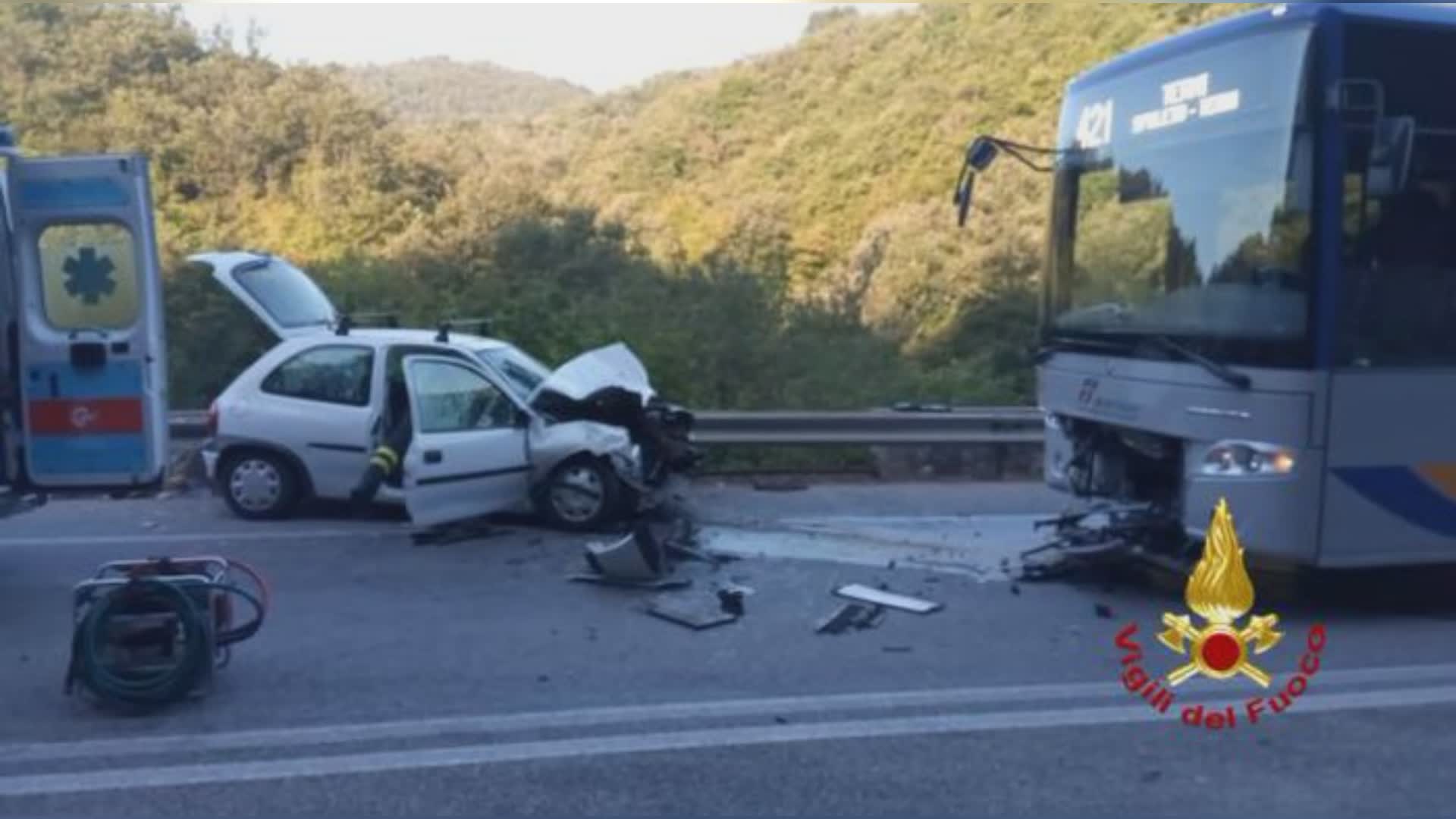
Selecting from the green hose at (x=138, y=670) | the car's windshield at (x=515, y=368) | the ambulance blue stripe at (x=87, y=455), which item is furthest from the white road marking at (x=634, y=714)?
the car's windshield at (x=515, y=368)

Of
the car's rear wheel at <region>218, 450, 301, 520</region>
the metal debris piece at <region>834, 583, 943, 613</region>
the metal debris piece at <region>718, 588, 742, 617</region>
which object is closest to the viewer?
the metal debris piece at <region>718, 588, 742, 617</region>

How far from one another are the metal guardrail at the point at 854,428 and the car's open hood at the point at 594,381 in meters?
2.26

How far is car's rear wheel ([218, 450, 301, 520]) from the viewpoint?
11.3 m

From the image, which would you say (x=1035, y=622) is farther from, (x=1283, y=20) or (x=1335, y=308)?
(x=1283, y=20)

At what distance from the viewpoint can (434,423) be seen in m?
10.5

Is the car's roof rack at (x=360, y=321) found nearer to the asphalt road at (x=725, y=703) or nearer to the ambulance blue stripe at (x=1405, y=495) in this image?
the asphalt road at (x=725, y=703)

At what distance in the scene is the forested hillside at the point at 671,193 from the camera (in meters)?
19.1

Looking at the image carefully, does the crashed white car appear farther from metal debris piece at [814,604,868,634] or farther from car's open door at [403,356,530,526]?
metal debris piece at [814,604,868,634]

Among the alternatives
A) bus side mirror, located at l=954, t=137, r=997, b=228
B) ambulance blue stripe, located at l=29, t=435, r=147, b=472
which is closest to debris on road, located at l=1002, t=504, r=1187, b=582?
bus side mirror, located at l=954, t=137, r=997, b=228

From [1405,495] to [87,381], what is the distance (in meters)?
7.31

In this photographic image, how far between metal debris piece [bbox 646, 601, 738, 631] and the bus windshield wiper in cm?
271

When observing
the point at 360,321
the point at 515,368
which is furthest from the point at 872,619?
the point at 360,321

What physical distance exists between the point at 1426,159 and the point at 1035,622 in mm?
3087

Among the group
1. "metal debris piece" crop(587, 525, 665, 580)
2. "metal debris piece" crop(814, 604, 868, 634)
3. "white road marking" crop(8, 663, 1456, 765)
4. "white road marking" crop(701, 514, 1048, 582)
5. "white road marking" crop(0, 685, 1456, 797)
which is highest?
"metal debris piece" crop(587, 525, 665, 580)
